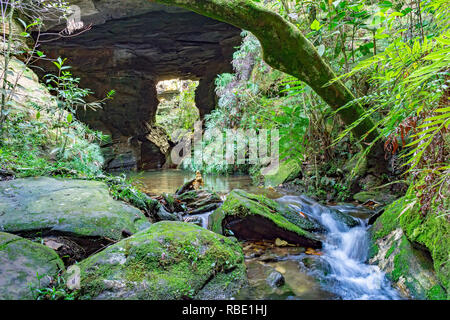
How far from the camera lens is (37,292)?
1.38 meters

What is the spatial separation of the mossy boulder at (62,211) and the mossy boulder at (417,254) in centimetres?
212

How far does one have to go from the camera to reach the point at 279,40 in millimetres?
2531

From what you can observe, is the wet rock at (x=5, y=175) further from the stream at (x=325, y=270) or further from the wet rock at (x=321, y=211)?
the wet rock at (x=321, y=211)

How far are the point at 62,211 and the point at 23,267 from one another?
76cm

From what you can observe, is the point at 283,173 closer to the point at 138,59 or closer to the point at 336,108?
the point at 336,108

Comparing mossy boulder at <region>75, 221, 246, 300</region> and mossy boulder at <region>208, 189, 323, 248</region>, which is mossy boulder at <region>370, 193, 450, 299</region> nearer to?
mossy boulder at <region>208, 189, 323, 248</region>

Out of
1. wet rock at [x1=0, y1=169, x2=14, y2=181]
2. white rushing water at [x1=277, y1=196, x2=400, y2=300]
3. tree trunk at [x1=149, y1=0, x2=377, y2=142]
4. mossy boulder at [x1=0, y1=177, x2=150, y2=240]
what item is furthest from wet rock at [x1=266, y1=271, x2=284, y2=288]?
wet rock at [x1=0, y1=169, x2=14, y2=181]

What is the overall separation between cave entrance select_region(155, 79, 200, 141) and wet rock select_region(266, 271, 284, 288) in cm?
1576

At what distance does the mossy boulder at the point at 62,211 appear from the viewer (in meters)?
1.98

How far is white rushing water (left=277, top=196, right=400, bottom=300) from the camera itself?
197 centimetres

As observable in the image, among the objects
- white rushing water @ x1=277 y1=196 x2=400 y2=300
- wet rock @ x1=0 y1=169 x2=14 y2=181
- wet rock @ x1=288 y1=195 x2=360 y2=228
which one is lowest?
white rushing water @ x1=277 y1=196 x2=400 y2=300

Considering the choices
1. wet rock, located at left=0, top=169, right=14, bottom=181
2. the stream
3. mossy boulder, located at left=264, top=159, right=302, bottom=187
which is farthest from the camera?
mossy boulder, located at left=264, top=159, right=302, bottom=187

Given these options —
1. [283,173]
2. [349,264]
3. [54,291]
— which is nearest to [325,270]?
[349,264]

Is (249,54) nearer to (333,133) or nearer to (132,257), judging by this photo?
(333,133)
